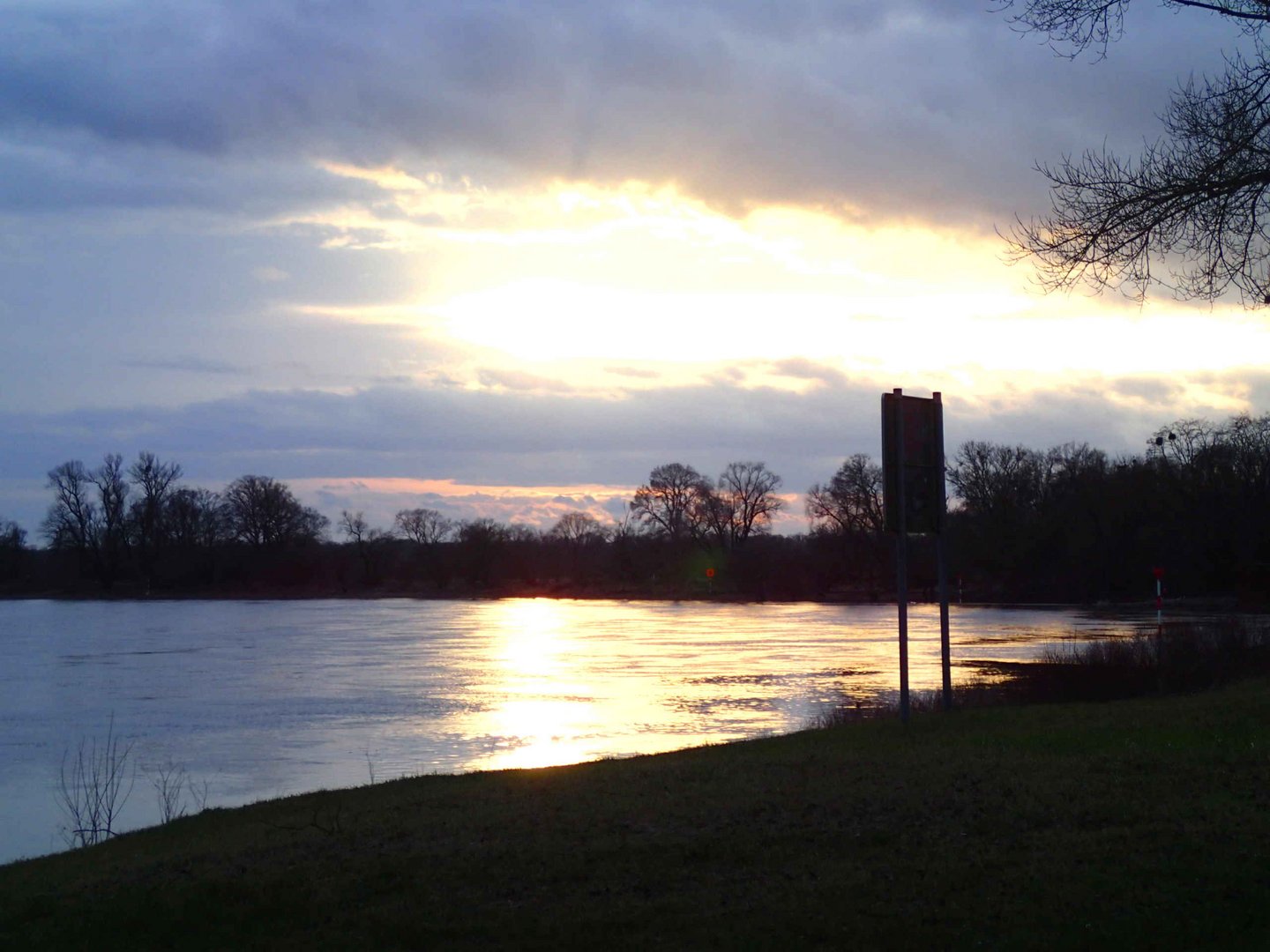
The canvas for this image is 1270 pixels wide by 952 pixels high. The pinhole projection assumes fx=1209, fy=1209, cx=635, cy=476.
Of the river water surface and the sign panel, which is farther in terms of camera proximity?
the river water surface

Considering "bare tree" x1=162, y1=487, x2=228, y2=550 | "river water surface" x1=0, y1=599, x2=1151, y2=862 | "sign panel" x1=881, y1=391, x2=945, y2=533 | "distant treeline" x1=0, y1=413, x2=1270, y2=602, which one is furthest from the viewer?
"bare tree" x1=162, y1=487, x2=228, y2=550

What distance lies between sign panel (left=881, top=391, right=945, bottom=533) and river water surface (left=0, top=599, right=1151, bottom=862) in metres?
7.19

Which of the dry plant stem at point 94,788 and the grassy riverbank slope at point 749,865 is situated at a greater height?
the grassy riverbank slope at point 749,865

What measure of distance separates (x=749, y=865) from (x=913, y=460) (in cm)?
724

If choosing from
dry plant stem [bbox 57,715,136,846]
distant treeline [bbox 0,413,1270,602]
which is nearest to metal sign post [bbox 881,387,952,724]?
dry plant stem [bbox 57,715,136,846]

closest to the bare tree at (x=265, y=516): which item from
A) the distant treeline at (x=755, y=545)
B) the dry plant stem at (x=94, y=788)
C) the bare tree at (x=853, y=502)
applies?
the distant treeline at (x=755, y=545)

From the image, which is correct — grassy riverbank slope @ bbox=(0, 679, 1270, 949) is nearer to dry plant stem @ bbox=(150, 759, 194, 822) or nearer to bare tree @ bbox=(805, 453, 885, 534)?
dry plant stem @ bbox=(150, 759, 194, 822)

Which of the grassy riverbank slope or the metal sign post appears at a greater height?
the metal sign post

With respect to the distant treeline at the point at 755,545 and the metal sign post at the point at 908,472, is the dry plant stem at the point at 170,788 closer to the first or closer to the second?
the metal sign post at the point at 908,472

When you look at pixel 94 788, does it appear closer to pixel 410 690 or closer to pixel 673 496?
pixel 410 690

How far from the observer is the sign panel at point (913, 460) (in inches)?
527

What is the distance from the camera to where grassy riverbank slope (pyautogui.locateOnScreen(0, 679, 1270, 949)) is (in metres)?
6.15

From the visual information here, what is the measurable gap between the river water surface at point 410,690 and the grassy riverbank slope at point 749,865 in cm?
715

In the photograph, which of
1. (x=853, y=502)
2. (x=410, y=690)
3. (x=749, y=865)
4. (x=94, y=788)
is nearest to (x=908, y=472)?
(x=749, y=865)
